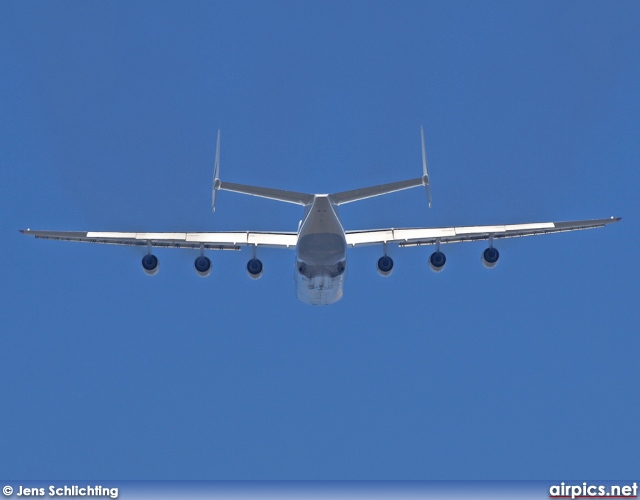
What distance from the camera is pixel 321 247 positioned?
64.2 metres

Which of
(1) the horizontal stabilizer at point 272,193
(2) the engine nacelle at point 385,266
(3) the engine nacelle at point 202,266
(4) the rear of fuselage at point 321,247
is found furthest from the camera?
(3) the engine nacelle at point 202,266

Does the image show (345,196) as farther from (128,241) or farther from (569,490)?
(569,490)

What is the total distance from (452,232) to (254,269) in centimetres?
1161

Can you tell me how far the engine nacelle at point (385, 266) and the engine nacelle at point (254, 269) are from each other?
6.69m

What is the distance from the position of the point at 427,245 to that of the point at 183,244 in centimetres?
1422

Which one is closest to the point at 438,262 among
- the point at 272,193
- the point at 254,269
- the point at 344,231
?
the point at 344,231

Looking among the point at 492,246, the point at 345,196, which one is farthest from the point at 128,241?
the point at 492,246

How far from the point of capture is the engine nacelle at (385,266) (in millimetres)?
73000

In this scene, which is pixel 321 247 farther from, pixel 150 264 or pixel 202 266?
pixel 150 264

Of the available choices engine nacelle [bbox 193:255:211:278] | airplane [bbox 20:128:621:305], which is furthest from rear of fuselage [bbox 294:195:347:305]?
engine nacelle [bbox 193:255:211:278]

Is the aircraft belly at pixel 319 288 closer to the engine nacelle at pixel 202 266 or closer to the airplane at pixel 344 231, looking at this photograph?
the airplane at pixel 344 231

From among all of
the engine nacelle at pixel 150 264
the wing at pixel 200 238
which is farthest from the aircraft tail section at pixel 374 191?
the engine nacelle at pixel 150 264

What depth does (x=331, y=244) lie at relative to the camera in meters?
64.2

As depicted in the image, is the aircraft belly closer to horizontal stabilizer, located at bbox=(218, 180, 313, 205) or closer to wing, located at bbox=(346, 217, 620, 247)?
horizontal stabilizer, located at bbox=(218, 180, 313, 205)
